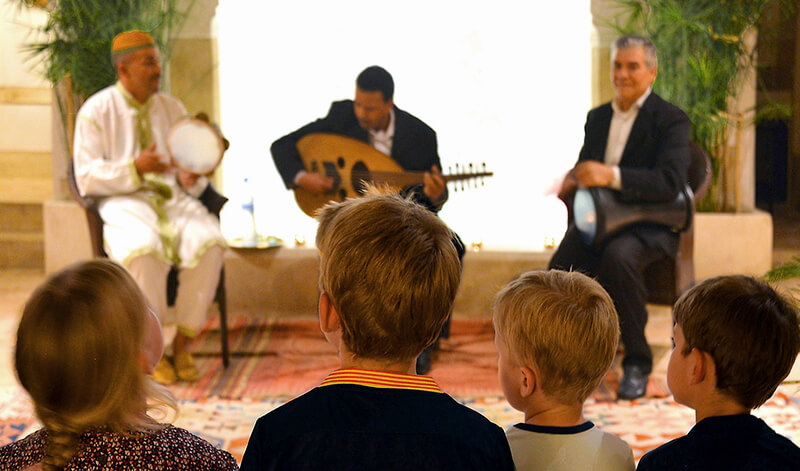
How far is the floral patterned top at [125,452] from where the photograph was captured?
5.49 feet

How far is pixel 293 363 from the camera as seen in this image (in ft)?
16.5

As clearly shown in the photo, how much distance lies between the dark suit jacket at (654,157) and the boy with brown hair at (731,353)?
280cm

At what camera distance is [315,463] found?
1523 millimetres

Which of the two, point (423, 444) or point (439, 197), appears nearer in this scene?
point (423, 444)

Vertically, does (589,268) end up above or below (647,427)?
above

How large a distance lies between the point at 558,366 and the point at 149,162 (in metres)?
3.50

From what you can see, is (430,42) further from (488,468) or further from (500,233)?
(488,468)

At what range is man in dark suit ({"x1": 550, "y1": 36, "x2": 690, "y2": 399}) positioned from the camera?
181 inches

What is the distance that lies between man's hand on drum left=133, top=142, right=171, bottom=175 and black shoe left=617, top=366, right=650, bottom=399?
2.53 m

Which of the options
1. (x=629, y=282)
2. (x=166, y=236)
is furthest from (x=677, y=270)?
(x=166, y=236)

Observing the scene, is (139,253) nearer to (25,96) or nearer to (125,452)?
(125,452)

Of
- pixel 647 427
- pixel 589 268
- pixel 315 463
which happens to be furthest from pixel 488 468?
pixel 589 268

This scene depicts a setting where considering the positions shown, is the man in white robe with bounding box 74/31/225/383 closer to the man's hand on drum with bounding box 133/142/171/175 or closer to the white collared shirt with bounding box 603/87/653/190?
the man's hand on drum with bounding box 133/142/171/175

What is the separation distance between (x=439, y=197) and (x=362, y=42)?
6.68 ft
